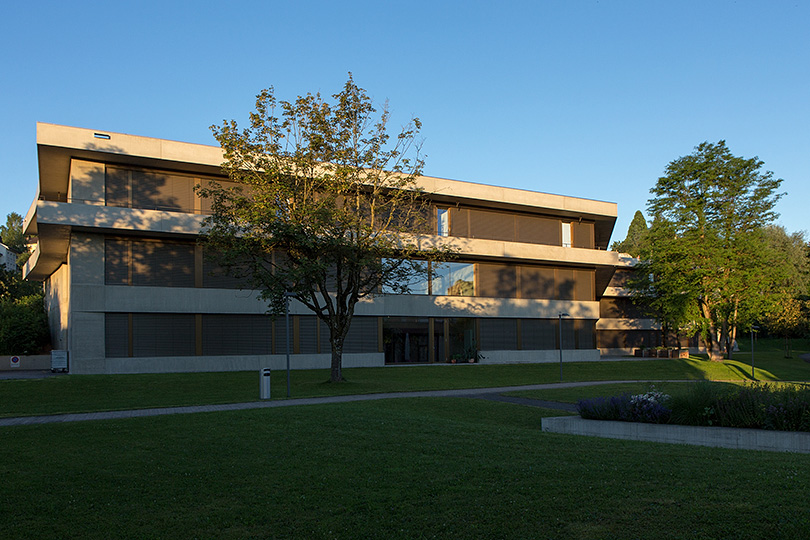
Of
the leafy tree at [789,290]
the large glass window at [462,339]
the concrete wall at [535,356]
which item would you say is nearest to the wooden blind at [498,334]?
the concrete wall at [535,356]

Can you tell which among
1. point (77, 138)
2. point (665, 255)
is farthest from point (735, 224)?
point (77, 138)

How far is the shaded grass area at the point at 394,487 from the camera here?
18.6ft


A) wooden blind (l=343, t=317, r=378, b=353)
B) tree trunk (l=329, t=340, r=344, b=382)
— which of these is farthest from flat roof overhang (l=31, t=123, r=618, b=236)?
wooden blind (l=343, t=317, r=378, b=353)

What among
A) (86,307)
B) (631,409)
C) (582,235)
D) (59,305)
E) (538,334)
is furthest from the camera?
(582,235)

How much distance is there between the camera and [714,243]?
146ft

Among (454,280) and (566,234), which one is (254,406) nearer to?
(454,280)

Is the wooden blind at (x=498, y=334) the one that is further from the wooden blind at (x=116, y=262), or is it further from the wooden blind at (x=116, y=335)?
the wooden blind at (x=116, y=262)

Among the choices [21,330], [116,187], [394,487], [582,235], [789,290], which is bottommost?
[394,487]

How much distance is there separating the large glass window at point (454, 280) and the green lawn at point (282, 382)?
6.90 meters

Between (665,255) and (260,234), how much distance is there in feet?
111

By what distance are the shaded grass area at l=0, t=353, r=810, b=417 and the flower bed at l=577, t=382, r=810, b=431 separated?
1184 centimetres

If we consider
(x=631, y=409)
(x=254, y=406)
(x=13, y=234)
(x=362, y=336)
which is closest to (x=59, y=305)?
(x=362, y=336)

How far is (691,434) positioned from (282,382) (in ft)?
62.8

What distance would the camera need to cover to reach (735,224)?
45.5m
